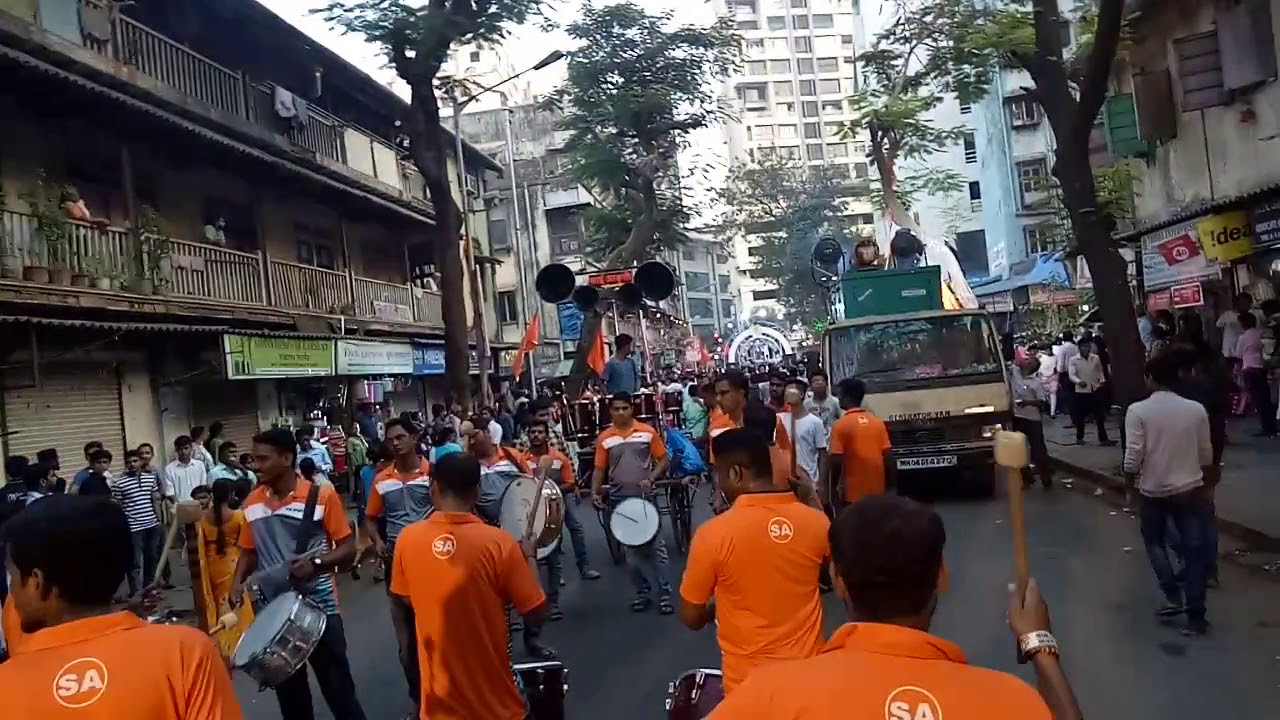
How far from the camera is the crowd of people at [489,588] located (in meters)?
2.24

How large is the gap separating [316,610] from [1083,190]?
1259 cm

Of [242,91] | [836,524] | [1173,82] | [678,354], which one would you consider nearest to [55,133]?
[242,91]

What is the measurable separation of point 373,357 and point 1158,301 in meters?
15.1

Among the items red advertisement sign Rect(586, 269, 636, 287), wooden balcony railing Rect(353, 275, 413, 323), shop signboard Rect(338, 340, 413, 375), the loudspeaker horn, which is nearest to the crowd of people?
red advertisement sign Rect(586, 269, 636, 287)

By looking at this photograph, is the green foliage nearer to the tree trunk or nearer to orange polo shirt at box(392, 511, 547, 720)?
the tree trunk

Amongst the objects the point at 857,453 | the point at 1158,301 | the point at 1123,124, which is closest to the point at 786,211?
the point at 1158,301

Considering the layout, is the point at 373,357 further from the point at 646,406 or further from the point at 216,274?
the point at 646,406

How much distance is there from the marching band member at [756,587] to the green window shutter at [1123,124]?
1945 cm

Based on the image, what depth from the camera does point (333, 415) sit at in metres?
23.6

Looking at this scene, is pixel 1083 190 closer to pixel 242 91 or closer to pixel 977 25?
pixel 977 25

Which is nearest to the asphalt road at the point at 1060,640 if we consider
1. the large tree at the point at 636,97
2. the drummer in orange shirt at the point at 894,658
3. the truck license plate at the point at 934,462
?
the truck license plate at the point at 934,462

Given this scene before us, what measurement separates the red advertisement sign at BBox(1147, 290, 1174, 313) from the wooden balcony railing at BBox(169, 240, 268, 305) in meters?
16.4

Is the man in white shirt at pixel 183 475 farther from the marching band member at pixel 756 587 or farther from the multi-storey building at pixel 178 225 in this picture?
the marching band member at pixel 756 587

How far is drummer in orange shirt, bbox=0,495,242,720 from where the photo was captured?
2627mm
